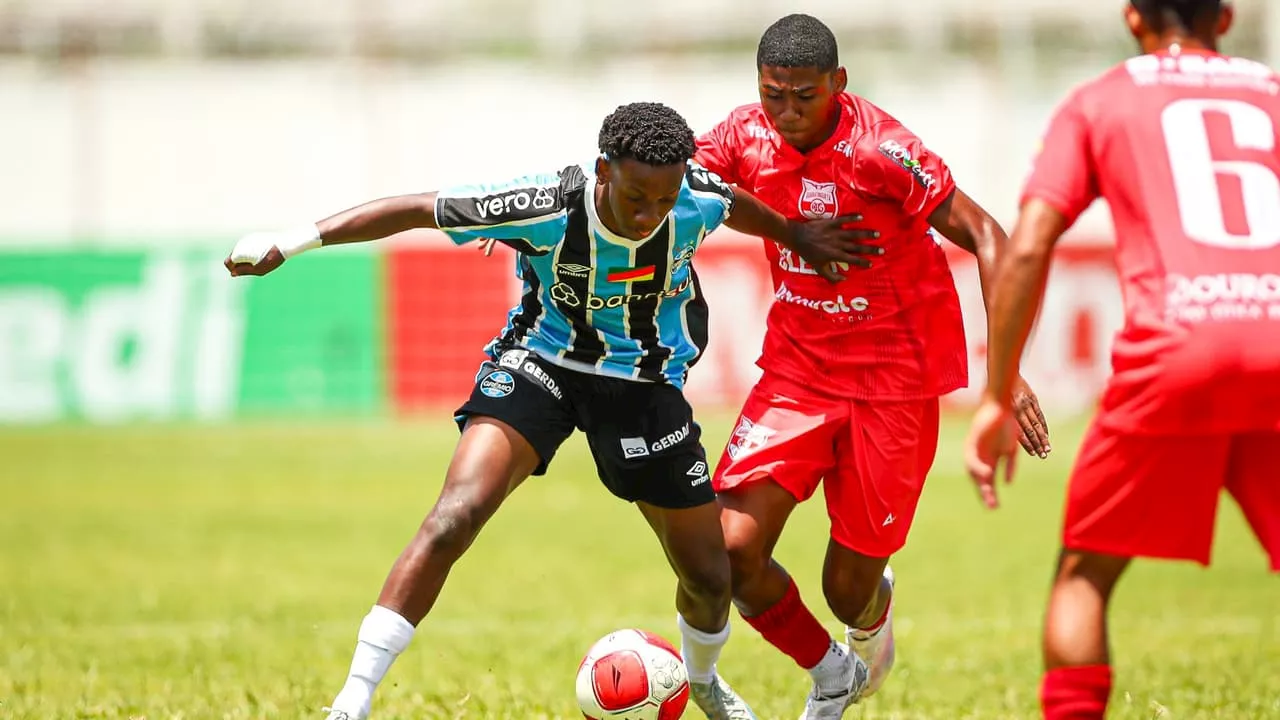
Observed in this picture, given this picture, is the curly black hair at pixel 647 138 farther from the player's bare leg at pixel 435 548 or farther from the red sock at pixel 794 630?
the red sock at pixel 794 630

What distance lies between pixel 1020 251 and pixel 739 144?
2.66m

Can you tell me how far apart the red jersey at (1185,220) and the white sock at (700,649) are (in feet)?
8.67

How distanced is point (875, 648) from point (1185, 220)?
3458 mm

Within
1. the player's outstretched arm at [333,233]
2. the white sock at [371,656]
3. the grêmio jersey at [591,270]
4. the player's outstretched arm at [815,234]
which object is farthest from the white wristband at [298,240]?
the player's outstretched arm at [815,234]

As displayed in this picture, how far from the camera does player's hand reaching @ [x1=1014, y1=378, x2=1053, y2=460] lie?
620cm

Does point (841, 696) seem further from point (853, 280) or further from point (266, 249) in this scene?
point (266, 249)

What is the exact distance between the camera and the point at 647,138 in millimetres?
6086

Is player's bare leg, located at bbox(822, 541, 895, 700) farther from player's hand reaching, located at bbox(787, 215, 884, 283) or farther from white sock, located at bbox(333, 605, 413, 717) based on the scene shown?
white sock, located at bbox(333, 605, 413, 717)

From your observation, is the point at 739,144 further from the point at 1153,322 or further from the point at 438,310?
the point at 438,310

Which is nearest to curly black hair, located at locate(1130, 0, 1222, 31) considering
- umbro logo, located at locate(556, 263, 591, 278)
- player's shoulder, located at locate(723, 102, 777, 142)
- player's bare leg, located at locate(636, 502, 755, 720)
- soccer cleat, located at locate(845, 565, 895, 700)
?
player's shoulder, located at locate(723, 102, 777, 142)

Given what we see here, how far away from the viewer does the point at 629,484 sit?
21.9 ft

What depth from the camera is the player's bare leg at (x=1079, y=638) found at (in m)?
4.70

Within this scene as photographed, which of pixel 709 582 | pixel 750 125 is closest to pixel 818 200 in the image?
pixel 750 125

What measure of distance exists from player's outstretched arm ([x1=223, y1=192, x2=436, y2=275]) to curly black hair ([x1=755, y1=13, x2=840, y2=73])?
1598 millimetres
